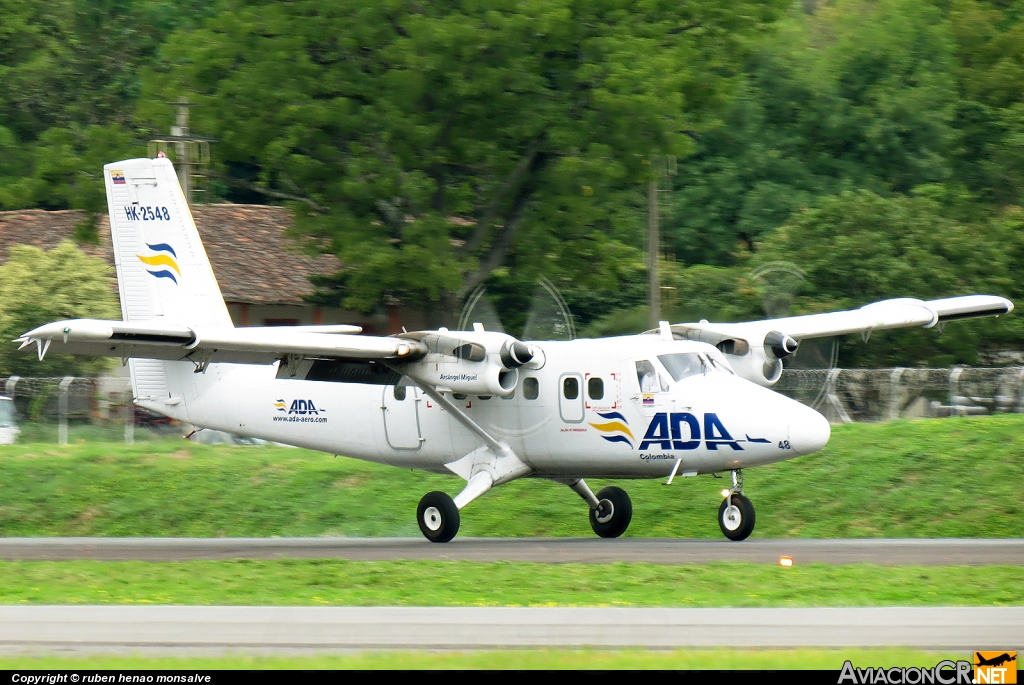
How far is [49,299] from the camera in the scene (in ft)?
120

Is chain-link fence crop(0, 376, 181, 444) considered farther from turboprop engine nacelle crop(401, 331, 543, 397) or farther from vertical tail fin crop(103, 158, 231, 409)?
turboprop engine nacelle crop(401, 331, 543, 397)

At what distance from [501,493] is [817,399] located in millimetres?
8168

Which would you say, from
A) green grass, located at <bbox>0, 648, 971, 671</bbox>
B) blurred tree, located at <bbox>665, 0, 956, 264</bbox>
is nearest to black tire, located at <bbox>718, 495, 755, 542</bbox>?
green grass, located at <bbox>0, 648, 971, 671</bbox>

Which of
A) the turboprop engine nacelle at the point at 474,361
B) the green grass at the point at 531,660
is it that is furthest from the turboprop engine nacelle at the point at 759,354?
the green grass at the point at 531,660

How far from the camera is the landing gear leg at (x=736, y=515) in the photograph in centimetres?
1805

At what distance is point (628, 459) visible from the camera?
730 inches

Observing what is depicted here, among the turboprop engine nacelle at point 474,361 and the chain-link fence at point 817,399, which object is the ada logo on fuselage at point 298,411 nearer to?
the turboprop engine nacelle at point 474,361

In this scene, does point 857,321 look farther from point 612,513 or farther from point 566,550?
point 566,550

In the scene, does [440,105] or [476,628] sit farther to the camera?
[440,105]

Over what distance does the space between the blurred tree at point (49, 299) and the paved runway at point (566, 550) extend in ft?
52.3

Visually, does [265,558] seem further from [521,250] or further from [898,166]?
[898,166]

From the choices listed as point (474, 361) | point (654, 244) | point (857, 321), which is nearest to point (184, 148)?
point (654, 244)

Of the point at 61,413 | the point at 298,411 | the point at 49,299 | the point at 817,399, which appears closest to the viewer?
the point at 298,411

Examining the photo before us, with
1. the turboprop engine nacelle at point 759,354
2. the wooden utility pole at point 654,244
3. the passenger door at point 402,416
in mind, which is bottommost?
the passenger door at point 402,416
